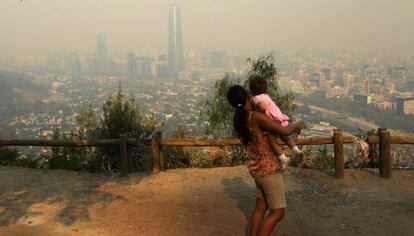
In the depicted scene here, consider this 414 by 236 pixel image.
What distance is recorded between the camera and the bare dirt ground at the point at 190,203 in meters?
5.91

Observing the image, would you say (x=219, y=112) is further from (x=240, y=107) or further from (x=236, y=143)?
(x=240, y=107)

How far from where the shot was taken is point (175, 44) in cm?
14550

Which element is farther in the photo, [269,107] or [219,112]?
[219,112]

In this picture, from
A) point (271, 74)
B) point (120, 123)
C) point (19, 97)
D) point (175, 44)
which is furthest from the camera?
point (175, 44)

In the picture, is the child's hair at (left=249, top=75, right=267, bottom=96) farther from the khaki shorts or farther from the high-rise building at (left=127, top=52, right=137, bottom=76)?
the high-rise building at (left=127, top=52, right=137, bottom=76)

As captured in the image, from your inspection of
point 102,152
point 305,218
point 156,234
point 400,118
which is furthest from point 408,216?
point 400,118

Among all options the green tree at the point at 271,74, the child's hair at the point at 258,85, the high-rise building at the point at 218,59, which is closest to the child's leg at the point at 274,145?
the child's hair at the point at 258,85

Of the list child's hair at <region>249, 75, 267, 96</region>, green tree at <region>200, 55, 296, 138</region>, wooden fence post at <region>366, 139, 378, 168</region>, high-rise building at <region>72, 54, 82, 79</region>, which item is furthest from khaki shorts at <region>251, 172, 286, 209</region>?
high-rise building at <region>72, 54, 82, 79</region>

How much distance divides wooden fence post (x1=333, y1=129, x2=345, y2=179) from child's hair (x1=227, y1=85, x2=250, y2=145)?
3.78m

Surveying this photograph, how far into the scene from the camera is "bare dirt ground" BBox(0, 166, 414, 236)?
5906mm

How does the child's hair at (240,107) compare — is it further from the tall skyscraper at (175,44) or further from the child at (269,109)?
the tall skyscraper at (175,44)

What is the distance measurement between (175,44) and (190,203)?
14084 cm

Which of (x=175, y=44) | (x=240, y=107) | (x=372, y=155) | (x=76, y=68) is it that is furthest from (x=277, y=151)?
(x=175, y=44)

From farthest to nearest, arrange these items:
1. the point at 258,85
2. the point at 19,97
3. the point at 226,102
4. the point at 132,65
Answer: the point at 132,65, the point at 19,97, the point at 226,102, the point at 258,85
